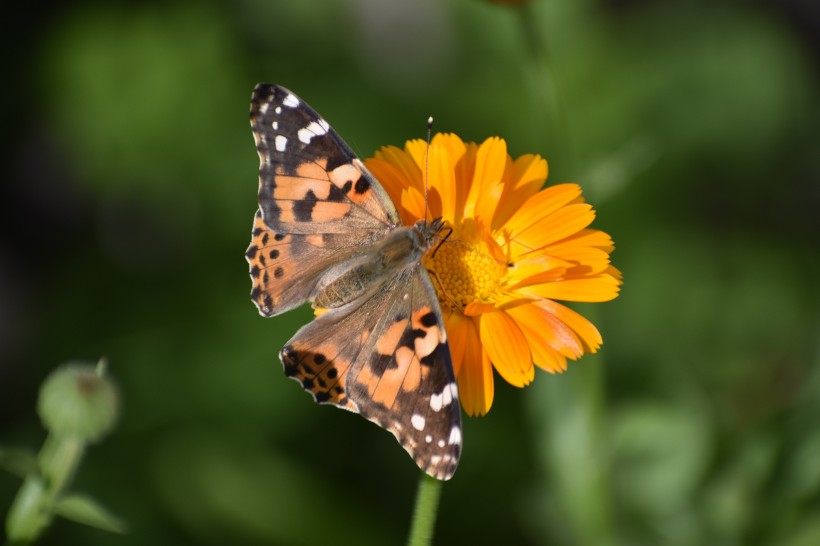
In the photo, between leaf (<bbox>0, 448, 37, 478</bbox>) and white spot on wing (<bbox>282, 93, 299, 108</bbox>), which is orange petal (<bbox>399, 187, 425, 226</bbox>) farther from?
leaf (<bbox>0, 448, 37, 478</bbox>)

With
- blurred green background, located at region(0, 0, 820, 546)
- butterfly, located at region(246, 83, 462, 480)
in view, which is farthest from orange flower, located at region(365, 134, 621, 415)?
blurred green background, located at region(0, 0, 820, 546)

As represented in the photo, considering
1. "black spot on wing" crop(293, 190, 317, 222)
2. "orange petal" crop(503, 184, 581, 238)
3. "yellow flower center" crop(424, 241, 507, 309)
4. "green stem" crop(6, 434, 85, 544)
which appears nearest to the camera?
"green stem" crop(6, 434, 85, 544)

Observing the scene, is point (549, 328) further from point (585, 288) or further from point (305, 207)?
point (305, 207)

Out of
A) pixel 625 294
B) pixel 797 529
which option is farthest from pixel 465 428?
pixel 797 529

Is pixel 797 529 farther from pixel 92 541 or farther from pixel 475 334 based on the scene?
pixel 92 541

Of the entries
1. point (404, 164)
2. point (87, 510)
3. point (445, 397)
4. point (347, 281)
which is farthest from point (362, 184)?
point (87, 510)

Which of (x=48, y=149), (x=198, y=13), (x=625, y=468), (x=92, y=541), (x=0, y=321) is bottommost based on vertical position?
(x=92, y=541)
